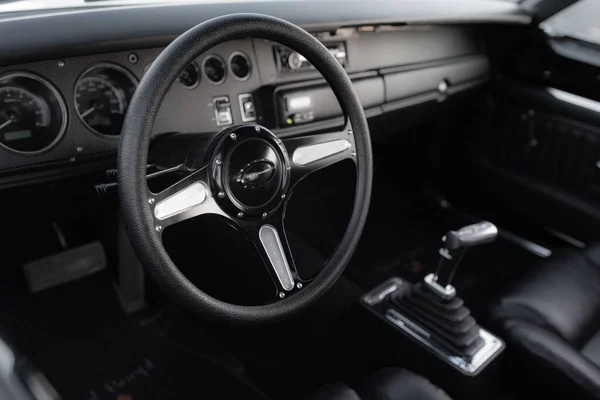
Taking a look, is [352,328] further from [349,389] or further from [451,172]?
[451,172]

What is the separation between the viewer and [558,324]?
4.73 feet

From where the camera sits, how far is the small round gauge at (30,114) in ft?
3.94

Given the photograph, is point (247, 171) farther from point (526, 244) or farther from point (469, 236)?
point (526, 244)

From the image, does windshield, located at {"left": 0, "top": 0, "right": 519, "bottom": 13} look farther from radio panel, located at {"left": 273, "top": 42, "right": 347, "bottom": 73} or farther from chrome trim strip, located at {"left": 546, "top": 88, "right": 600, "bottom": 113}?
chrome trim strip, located at {"left": 546, "top": 88, "right": 600, "bottom": 113}

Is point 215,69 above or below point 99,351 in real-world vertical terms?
above

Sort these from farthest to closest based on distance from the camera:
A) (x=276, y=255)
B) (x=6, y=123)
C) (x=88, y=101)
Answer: (x=88, y=101) < (x=6, y=123) < (x=276, y=255)

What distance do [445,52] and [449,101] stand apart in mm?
191

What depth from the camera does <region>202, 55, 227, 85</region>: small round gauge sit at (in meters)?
1.45

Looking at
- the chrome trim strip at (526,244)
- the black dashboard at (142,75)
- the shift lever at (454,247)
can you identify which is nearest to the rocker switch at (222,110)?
the black dashboard at (142,75)

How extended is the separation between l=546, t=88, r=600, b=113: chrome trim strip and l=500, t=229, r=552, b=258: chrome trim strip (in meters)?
0.58

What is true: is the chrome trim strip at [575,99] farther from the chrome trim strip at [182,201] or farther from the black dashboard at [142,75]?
the chrome trim strip at [182,201]

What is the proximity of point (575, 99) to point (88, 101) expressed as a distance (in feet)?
5.51

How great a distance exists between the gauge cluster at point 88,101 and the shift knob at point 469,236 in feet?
1.96

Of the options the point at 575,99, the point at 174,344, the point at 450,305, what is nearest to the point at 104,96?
the point at 174,344
